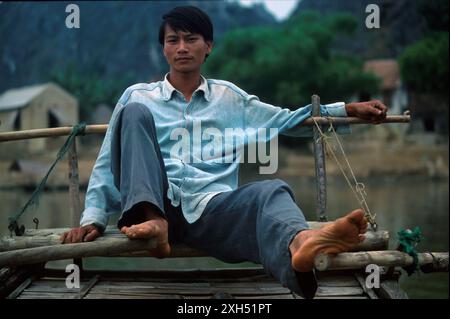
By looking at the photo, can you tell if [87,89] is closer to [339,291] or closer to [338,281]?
[338,281]

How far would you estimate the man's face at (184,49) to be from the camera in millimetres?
2186

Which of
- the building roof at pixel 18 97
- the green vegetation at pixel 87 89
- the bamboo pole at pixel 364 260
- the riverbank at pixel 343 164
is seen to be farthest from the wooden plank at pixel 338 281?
the green vegetation at pixel 87 89

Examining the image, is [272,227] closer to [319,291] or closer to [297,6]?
[319,291]

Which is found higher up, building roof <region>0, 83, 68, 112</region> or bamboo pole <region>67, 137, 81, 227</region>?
building roof <region>0, 83, 68, 112</region>

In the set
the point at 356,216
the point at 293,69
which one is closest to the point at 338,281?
the point at 356,216

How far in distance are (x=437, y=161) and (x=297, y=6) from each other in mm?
22480

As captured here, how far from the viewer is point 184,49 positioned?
2.20 m

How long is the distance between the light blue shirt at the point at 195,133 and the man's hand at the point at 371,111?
0.08 metres

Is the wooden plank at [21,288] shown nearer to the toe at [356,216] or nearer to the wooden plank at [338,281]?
the wooden plank at [338,281]

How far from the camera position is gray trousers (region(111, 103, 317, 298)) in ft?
5.57

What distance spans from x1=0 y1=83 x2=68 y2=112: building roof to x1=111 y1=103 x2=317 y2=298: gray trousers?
23.9 m

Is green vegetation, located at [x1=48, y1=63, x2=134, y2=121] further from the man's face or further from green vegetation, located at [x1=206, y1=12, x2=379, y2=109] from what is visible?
the man's face

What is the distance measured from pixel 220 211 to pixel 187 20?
685mm

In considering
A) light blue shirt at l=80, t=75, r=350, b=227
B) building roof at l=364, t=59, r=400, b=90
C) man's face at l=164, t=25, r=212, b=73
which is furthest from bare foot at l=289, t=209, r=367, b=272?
building roof at l=364, t=59, r=400, b=90
